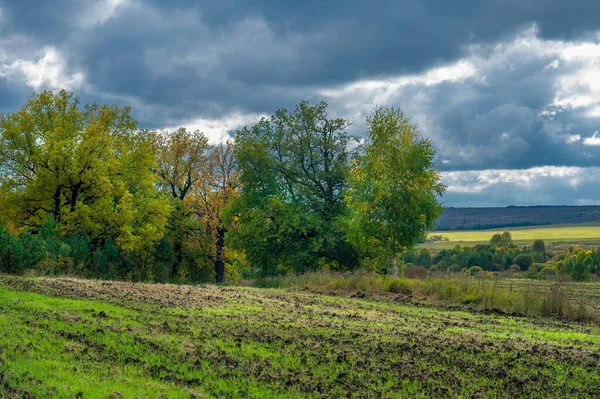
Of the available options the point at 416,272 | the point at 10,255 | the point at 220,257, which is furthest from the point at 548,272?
the point at 10,255

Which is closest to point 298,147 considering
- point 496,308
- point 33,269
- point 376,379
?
point 33,269

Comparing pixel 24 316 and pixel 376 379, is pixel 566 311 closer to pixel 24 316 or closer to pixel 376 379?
pixel 376 379

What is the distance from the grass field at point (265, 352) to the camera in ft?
30.5

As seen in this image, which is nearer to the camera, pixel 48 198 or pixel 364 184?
pixel 364 184

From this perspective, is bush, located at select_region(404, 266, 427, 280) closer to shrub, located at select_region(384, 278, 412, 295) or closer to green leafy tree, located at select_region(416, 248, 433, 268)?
shrub, located at select_region(384, 278, 412, 295)

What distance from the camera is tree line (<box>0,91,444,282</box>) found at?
35688 millimetres

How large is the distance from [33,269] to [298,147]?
25.9 meters

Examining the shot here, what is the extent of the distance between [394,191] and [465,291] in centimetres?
1128

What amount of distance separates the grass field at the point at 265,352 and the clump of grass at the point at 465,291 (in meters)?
2.85

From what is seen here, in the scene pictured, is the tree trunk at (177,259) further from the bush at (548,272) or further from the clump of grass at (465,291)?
the bush at (548,272)

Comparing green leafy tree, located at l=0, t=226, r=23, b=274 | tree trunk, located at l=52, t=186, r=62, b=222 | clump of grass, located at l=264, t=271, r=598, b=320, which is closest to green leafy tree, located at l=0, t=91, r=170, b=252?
tree trunk, located at l=52, t=186, r=62, b=222

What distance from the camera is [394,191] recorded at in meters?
34.3

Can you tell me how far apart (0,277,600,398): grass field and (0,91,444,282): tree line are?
1753 cm

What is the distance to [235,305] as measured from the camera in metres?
18.8
